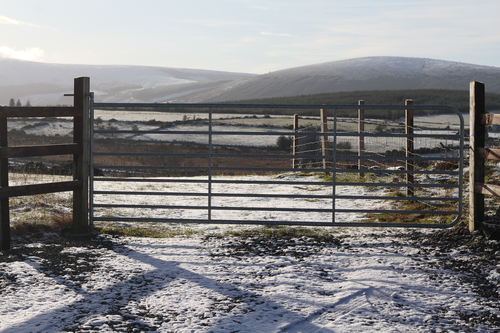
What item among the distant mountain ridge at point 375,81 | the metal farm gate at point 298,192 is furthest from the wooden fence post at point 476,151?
the distant mountain ridge at point 375,81

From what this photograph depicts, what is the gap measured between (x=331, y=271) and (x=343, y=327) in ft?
4.93

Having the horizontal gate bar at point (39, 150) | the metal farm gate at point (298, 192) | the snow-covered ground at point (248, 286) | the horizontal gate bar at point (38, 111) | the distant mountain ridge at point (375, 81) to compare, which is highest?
the distant mountain ridge at point (375, 81)

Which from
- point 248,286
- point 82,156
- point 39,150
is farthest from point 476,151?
point 39,150

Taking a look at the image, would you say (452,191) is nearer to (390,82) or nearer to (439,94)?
(439,94)

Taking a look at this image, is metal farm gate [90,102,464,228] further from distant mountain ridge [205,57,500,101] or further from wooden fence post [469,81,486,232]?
distant mountain ridge [205,57,500,101]

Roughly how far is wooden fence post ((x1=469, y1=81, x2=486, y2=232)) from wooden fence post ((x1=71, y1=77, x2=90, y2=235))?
6094mm

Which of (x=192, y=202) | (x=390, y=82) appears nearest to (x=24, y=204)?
(x=192, y=202)

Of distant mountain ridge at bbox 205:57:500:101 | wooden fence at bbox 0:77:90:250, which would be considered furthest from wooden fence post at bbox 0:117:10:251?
distant mountain ridge at bbox 205:57:500:101

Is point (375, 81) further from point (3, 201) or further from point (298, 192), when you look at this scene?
point (3, 201)

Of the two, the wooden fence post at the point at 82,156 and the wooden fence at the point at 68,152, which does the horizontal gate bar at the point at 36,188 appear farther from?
the wooden fence post at the point at 82,156

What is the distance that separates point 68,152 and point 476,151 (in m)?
6.38

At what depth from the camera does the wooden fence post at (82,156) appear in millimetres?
6742

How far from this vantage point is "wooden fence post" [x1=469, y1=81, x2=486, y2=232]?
21.5 ft

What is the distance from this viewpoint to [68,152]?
6.63m
